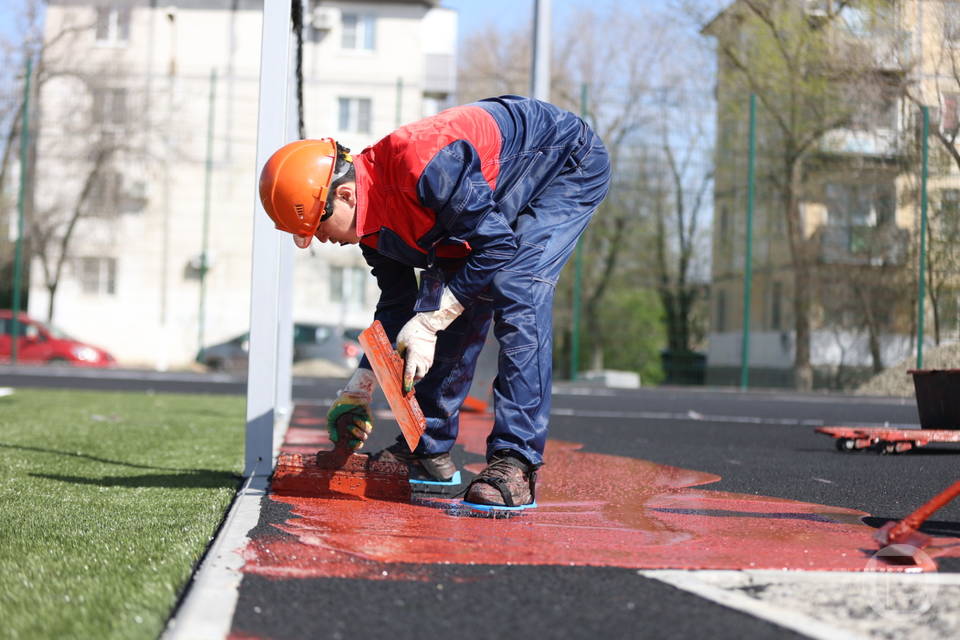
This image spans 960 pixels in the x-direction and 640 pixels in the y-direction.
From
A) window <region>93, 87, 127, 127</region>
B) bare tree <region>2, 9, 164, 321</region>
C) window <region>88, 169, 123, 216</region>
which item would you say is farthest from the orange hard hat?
window <region>93, 87, 127, 127</region>

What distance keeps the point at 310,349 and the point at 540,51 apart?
10.8 metres

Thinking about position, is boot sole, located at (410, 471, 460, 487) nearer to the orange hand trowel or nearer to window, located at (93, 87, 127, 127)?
the orange hand trowel

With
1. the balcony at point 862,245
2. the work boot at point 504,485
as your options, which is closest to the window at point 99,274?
the balcony at point 862,245

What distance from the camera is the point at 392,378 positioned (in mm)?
3021

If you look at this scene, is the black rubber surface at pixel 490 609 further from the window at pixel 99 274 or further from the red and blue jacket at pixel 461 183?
the window at pixel 99 274

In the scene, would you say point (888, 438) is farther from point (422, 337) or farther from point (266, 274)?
point (266, 274)

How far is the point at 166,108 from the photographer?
71.8 feet

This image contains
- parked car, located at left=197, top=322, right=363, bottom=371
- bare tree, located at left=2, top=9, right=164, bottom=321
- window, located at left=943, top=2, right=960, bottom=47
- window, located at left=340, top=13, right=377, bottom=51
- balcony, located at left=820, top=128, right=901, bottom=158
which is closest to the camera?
window, located at left=943, top=2, right=960, bottom=47

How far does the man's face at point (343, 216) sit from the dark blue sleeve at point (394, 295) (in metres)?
0.50

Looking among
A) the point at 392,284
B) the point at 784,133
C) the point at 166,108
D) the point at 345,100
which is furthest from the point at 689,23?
the point at 392,284

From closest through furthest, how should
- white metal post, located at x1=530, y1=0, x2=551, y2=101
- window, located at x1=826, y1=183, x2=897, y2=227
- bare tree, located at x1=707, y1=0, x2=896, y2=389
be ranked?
white metal post, located at x1=530, y1=0, x2=551, y2=101 < window, located at x1=826, y1=183, x2=897, y2=227 < bare tree, located at x1=707, y1=0, x2=896, y2=389

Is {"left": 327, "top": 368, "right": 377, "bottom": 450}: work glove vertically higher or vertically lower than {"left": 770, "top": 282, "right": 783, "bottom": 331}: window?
lower

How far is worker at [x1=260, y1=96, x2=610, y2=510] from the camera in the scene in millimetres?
3006

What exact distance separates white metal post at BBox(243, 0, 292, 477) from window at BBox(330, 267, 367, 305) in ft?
53.7
